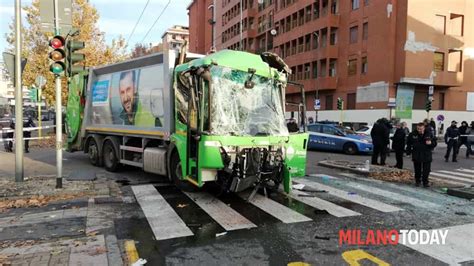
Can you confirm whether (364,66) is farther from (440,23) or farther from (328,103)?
(440,23)

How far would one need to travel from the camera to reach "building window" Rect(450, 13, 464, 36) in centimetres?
3981

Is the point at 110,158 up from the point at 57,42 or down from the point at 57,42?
down

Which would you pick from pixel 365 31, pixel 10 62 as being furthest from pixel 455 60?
pixel 10 62

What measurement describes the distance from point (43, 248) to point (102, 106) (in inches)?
304

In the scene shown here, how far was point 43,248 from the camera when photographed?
214 inches

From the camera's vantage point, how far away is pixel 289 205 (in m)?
7.97

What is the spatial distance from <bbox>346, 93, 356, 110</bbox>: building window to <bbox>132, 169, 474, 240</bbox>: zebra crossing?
32.7 m

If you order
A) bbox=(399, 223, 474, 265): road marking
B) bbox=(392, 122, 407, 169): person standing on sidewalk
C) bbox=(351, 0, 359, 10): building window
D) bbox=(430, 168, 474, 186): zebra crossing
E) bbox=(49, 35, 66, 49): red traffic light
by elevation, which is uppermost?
bbox=(351, 0, 359, 10): building window

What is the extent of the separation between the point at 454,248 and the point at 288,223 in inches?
92.2

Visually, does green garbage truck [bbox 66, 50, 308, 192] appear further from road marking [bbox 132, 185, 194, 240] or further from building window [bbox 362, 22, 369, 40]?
building window [bbox 362, 22, 369, 40]

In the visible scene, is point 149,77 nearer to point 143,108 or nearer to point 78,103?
point 143,108

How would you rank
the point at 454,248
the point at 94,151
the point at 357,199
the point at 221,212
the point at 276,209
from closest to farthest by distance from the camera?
the point at 454,248 → the point at 221,212 → the point at 276,209 → the point at 357,199 → the point at 94,151

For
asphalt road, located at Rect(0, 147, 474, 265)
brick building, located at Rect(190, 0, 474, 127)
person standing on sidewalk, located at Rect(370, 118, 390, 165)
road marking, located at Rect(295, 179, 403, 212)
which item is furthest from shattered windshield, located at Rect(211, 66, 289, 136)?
brick building, located at Rect(190, 0, 474, 127)

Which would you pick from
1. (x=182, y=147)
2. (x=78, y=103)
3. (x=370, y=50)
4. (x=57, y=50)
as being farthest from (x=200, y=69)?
(x=370, y=50)
